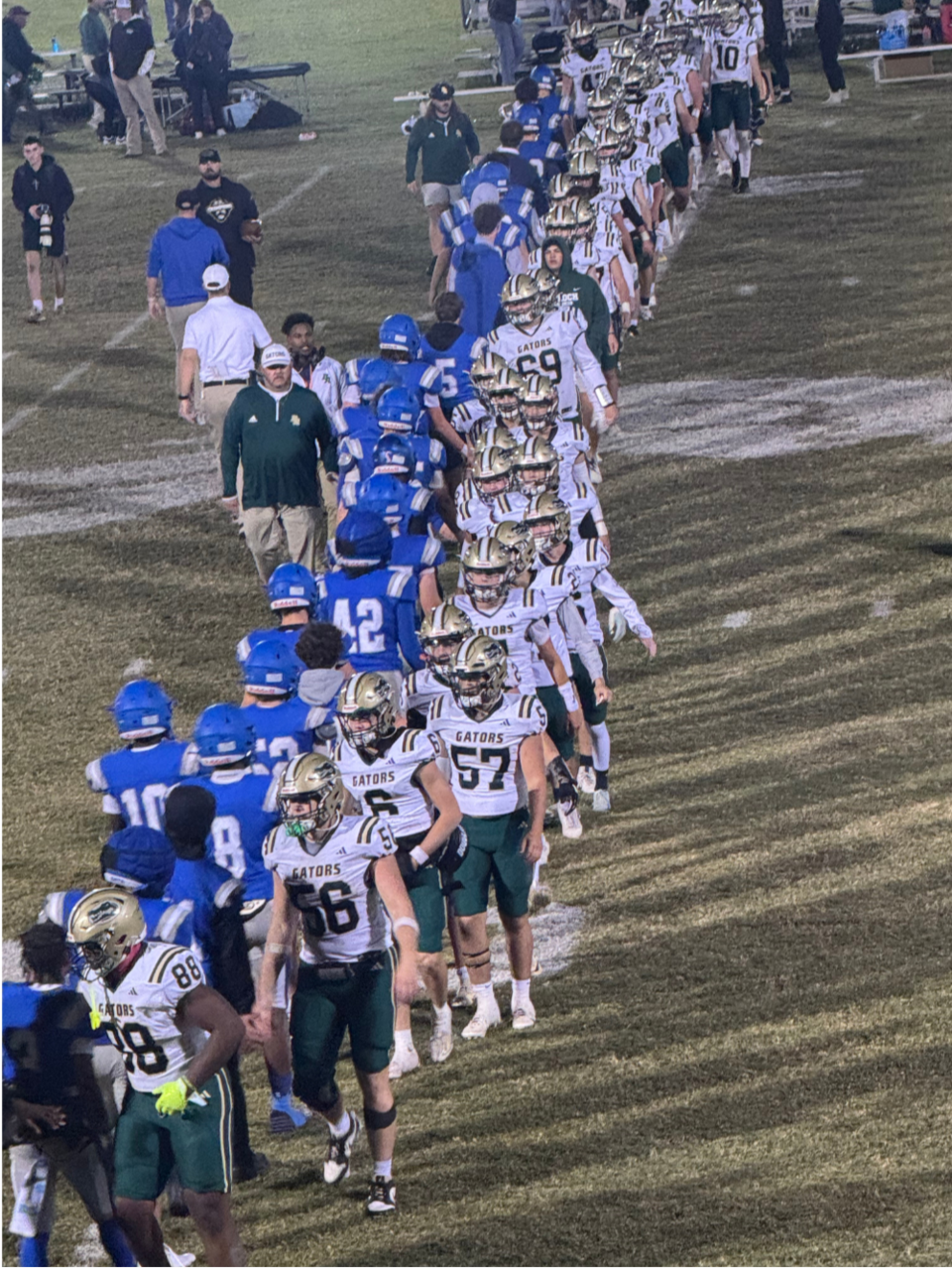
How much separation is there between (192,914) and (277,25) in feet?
99.2

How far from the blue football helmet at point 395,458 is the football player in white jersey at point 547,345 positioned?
204 cm

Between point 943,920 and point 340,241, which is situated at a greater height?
point 340,241

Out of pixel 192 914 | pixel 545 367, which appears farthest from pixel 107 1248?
pixel 545 367

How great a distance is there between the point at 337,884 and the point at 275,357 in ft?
17.2

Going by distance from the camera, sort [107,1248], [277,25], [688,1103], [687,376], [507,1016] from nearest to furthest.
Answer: [107,1248] < [688,1103] < [507,1016] < [687,376] < [277,25]

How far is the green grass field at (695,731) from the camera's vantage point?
662cm

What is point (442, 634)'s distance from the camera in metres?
7.97

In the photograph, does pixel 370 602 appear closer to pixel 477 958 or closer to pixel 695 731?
pixel 477 958

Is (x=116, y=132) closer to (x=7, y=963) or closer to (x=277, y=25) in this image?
(x=277, y=25)

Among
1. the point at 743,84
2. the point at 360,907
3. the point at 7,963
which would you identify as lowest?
the point at 7,963

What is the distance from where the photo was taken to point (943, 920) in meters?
8.34

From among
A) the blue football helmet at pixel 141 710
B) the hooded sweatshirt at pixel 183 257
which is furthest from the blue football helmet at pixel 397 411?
the hooded sweatshirt at pixel 183 257

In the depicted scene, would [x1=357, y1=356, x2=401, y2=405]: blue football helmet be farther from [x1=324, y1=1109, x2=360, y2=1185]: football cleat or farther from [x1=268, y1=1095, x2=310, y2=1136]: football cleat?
[x1=324, y1=1109, x2=360, y2=1185]: football cleat

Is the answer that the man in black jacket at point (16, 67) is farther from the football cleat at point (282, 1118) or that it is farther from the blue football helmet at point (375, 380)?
the football cleat at point (282, 1118)
